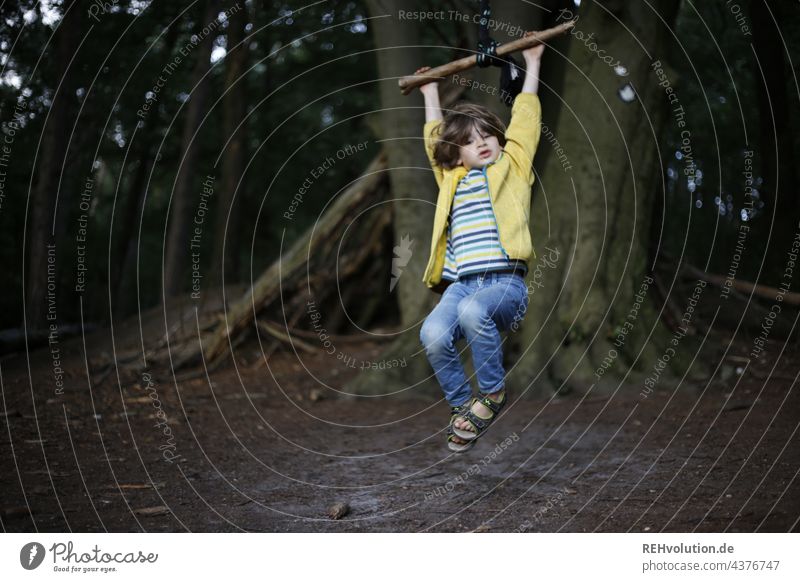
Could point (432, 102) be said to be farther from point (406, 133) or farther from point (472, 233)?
point (406, 133)

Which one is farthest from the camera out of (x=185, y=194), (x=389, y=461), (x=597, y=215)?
(x=185, y=194)

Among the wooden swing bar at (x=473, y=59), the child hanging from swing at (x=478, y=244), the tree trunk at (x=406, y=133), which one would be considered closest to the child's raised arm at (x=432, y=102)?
the child hanging from swing at (x=478, y=244)

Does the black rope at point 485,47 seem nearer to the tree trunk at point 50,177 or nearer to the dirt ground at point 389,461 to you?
the dirt ground at point 389,461

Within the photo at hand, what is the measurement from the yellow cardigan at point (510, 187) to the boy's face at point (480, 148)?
4 cm

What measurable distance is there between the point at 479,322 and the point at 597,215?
3.58m

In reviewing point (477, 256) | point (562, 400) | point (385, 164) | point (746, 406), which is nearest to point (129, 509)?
point (477, 256)

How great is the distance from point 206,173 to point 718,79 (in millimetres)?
10263

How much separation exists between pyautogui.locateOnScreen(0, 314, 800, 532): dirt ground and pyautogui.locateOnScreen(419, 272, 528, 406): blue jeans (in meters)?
0.96

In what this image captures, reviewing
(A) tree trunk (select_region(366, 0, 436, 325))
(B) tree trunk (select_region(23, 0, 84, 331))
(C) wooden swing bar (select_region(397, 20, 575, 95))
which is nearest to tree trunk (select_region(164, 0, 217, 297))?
(B) tree trunk (select_region(23, 0, 84, 331))

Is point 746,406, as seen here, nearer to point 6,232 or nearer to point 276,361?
point 276,361

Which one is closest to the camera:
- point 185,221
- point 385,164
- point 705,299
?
point 385,164

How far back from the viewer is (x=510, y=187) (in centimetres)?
368

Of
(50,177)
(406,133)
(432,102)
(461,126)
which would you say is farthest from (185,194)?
(461,126)

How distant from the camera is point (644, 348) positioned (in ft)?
22.2
